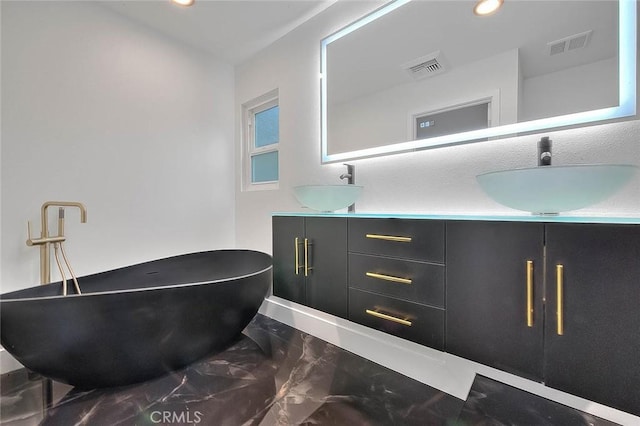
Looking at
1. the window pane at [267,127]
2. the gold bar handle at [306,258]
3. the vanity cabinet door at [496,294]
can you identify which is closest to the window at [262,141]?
the window pane at [267,127]

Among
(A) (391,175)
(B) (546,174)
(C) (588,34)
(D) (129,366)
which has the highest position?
(C) (588,34)

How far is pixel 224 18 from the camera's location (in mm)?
2074

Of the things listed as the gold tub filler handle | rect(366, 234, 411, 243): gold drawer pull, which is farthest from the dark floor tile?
the gold tub filler handle

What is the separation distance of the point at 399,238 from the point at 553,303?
0.55m

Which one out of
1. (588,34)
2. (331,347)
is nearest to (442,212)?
(588,34)

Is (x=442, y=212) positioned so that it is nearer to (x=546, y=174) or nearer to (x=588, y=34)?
(x=546, y=174)

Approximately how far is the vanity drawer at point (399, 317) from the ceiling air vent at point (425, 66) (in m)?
1.27

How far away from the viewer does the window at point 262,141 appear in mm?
2576

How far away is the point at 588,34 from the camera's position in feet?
3.57

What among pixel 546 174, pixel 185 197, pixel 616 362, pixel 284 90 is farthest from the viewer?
pixel 185 197

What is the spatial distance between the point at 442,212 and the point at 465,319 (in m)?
0.64

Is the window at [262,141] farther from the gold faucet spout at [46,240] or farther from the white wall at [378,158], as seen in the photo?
the gold faucet spout at [46,240]

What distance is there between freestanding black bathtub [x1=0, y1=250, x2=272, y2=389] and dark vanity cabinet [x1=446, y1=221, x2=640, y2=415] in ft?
3.94

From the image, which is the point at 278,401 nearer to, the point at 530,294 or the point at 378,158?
the point at 530,294
